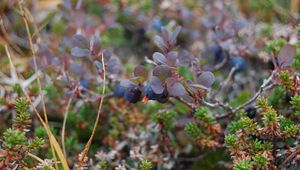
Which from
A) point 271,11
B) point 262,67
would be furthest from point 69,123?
point 271,11

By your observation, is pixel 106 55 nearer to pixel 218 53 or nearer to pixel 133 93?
pixel 133 93

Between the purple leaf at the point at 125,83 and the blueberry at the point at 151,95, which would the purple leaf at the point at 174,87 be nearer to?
the blueberry at the point at 151,95

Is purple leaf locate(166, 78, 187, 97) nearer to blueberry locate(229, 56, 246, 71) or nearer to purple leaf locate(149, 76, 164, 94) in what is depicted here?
purple leaf locate(149, 76, 164, 94)

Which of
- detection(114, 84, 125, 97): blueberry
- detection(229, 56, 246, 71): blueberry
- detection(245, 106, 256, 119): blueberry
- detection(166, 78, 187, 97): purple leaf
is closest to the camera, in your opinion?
detection(166, 78, 187, 97): purple leaf

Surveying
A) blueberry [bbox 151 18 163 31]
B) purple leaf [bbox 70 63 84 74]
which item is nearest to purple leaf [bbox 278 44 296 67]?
purple leaf [bbox 70 63 84 74]

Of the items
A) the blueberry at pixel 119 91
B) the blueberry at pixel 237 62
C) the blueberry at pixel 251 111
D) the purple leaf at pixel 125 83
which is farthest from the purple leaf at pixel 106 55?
the blueberry at pixel 237 62

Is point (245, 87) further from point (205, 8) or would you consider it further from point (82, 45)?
point (82, 45)

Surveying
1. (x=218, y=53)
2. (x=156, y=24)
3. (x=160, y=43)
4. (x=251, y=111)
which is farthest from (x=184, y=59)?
→ (x=156, y=24)
